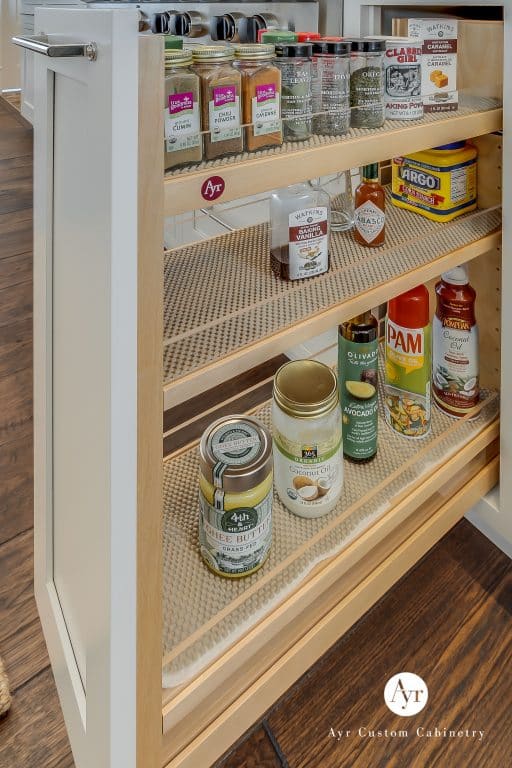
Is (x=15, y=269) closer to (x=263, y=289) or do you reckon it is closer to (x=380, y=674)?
(x=263, y=289)

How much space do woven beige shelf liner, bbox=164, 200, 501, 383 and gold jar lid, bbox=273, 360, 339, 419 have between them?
0.64ft

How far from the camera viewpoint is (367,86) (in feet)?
2.88

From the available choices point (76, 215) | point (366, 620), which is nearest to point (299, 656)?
point (366, 620)

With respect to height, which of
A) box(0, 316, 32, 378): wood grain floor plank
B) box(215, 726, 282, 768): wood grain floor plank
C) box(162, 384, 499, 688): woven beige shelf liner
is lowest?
box(215, 726, 282, 768): wood grain floor plank

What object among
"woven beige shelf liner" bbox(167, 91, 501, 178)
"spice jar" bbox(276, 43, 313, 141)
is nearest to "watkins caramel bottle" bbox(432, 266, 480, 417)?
"woven beige shelf liner" bbox(167, 91, 501, 178)

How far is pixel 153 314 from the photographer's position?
0.60 meters

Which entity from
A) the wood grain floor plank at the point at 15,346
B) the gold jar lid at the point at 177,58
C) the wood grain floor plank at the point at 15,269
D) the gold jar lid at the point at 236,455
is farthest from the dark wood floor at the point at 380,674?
the wood grain floor plank at the point at 15,269

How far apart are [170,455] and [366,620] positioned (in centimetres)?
52

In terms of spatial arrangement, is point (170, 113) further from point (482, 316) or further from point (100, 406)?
point (482, 316)

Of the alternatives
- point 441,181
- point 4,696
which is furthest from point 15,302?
point 441,181

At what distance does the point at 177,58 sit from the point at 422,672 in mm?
1079

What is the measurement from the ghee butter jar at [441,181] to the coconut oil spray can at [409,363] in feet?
0.56

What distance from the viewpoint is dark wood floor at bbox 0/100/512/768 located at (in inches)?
39.7

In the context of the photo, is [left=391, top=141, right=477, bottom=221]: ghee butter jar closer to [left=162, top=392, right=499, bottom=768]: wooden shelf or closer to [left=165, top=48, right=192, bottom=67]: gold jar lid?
[left=162, top=392, right=499, bottom=768]: wooden shelf
